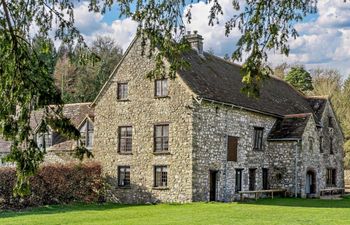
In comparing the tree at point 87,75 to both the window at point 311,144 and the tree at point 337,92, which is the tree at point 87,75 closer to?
the tree at point 337,92

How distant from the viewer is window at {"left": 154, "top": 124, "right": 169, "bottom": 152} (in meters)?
30.0

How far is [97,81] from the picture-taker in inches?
2437

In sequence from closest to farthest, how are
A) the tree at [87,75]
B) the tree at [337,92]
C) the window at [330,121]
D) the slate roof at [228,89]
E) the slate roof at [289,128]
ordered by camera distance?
1. the slate roof at [228,89]
2. the slate roof at [289,128]
3. the window at [330,121]
4. the tree at [337,92]
5. the tree at [87,75]

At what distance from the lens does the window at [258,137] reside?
34.3 meters

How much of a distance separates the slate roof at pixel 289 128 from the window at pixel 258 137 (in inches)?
33.3

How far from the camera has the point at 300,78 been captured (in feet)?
242

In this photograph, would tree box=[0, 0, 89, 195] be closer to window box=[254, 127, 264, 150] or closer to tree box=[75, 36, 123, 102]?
window box=[254, 127, 264, 150]

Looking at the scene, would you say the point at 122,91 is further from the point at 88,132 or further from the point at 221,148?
the point at 221,148

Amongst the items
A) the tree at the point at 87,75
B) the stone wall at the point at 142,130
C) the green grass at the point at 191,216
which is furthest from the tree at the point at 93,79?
the green grass at the point at 191,216

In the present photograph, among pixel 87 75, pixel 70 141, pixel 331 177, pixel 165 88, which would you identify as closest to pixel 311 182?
pixel 331 177

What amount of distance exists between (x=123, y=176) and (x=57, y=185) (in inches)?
156

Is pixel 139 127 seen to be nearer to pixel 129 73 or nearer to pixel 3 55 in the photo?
pixel 129 73

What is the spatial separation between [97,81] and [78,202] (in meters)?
32.7

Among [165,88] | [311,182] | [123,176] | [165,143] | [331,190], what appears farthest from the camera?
[331,190]
